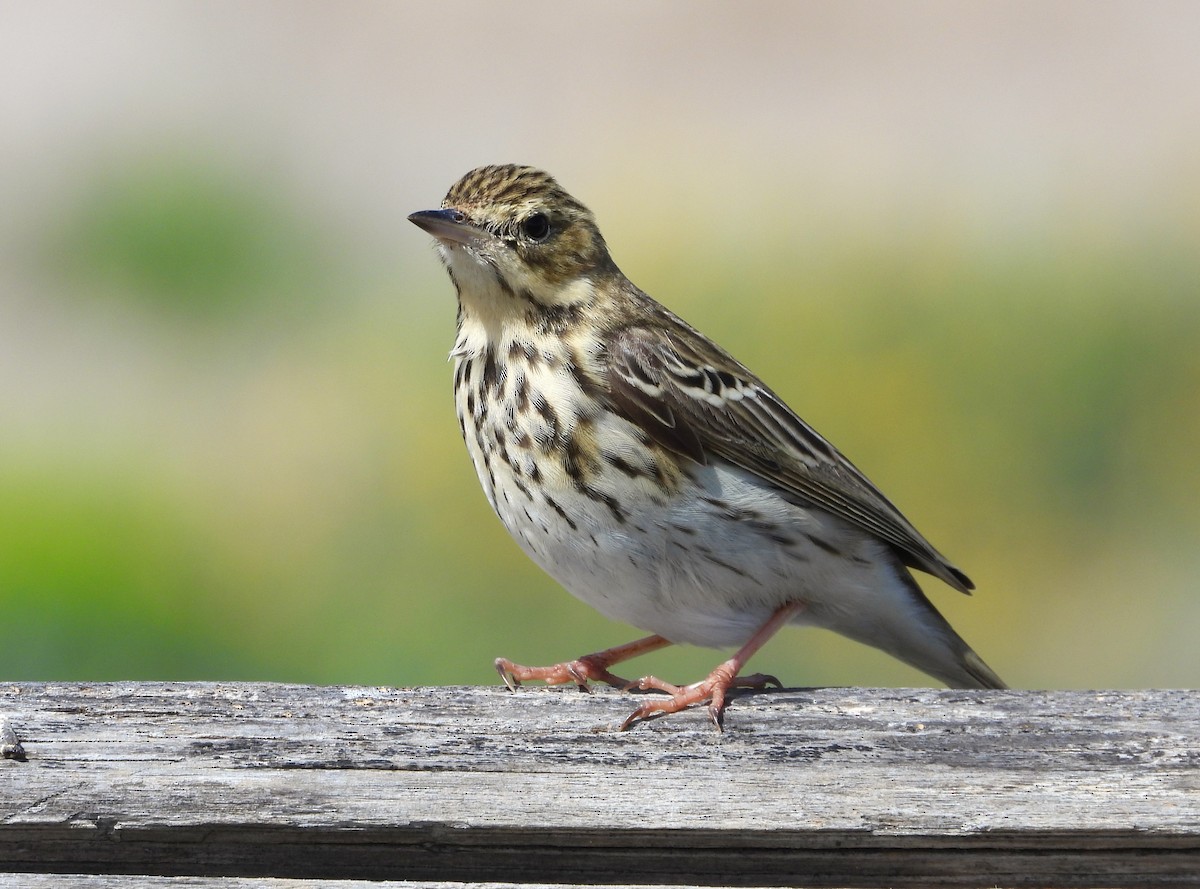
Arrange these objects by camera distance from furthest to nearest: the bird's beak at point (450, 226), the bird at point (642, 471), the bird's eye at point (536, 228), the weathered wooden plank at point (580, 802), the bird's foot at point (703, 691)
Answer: the bird's eye at point (536, 228) < the bird's beak at point (450, 226) < the bird at point (642, 471) < the bird's foot at point (703, 691) < the weathered wooden plank at point (580, 802)

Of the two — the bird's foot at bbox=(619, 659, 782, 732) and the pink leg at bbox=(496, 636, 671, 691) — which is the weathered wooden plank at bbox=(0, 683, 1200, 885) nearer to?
the bird's foot at bbox=(619, 659, 782, 732)

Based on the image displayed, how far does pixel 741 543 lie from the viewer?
441cm

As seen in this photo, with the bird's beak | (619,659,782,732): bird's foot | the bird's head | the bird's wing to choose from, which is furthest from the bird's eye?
(619,659,782,732): bird's foot

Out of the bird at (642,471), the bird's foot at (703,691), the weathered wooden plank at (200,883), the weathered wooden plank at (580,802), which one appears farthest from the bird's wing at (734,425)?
the weathered wooden plank at (200,883)

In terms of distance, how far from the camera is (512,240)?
15.0 ft

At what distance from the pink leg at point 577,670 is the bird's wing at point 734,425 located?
70 cm

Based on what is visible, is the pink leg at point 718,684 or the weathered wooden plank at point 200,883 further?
the pink leg at point 718,684

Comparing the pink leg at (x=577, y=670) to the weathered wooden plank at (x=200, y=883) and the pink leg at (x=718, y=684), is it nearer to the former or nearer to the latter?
the pink leg at (x=718, y=684)

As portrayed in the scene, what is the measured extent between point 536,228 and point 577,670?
138 centimetres

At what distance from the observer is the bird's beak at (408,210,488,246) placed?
14.5 ft

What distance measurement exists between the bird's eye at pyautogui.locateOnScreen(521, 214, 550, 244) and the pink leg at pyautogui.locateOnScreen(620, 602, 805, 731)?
4.55 ft

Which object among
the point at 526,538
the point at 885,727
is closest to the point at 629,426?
the point at 526,538

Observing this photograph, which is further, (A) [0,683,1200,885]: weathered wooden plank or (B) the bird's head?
(B) the bird's head

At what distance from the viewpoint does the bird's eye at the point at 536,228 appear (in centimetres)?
461
